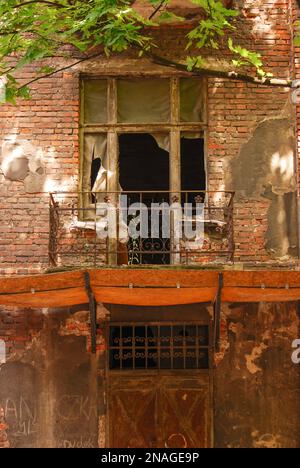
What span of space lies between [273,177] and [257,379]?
2.95 metres

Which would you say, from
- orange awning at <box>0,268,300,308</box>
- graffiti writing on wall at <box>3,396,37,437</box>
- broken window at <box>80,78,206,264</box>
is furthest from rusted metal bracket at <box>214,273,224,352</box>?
graffiti writing on wall at <box>3,396,37,437</box>

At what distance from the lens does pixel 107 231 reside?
906cm

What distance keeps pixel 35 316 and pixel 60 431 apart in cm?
162

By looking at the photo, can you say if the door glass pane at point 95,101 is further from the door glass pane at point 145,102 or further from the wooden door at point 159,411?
the wooden door at point 159,411

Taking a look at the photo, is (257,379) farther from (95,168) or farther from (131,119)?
(131,119)

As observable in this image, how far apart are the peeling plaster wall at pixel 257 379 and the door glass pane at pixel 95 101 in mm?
3523

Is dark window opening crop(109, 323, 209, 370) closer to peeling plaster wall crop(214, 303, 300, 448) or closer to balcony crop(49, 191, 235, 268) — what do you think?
peeling plaster wall crop(214, 303, 300, 448)

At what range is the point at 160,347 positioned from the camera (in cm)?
861

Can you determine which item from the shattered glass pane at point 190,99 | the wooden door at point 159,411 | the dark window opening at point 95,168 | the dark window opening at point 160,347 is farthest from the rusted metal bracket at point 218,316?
the shattered glass pane at point 190,99

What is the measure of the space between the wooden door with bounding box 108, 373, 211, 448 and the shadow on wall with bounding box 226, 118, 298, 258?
2329mm

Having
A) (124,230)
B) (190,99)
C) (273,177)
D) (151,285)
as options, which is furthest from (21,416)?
(190,99)

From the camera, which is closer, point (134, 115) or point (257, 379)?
point (257, 379)
